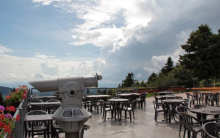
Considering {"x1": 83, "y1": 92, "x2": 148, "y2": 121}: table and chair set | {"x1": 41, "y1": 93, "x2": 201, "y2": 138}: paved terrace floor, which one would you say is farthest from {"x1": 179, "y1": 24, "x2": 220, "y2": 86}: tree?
{"x1": 41, "y1": 93, "x2": 201, "y2": 138}: paved terrace floor

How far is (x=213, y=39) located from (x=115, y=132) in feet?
77.4

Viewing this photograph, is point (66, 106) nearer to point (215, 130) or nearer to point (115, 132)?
point (215, 130)

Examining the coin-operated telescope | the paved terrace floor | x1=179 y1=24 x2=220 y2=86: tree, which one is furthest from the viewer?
x1=179 y1=24 x2=220 y2=86: tree

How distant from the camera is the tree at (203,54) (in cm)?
2452

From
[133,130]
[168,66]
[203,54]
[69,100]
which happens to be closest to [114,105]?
[133,130]

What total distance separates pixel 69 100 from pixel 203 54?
25914 mm

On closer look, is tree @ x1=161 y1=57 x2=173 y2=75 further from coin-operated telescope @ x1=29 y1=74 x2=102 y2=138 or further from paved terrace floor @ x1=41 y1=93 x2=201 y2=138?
coin-operated telescope @ x1=29 y1=74 x2=102 y2=138

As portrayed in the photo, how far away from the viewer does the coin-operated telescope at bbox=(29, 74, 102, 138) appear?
2.33m

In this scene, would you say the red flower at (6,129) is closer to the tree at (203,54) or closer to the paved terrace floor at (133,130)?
the paved terrace floor at (133,130)

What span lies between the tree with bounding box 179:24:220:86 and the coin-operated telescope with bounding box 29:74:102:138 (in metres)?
25.3

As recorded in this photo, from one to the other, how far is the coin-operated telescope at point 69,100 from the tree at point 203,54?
25.3 meters

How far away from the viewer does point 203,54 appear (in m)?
25.1

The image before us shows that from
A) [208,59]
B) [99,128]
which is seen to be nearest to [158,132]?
[99,128]

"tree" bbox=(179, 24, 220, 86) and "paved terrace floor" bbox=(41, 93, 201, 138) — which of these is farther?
"tree" bbox=(179, 24, 220, 86)
